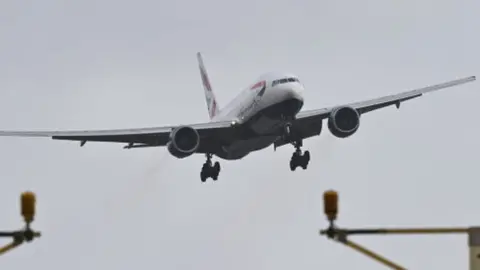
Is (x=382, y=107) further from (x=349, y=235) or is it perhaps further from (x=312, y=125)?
(x=349, y=235)

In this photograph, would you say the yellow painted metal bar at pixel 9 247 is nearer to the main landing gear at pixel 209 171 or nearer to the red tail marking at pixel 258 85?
the red tail marking at pixel 258 85

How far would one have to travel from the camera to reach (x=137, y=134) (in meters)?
70.4

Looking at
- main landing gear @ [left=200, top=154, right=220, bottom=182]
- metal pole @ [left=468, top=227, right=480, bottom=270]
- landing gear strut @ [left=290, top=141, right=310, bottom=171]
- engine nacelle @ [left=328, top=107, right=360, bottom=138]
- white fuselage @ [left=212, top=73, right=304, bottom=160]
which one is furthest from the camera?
main landing gear @ [left=200, top=154, right=220, bottom=182]

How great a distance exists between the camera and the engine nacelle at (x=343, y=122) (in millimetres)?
68875

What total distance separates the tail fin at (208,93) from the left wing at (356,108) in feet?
54.6

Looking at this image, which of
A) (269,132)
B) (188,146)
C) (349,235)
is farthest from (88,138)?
(349,235)

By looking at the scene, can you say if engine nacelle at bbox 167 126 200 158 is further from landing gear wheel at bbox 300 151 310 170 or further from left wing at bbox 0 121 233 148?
landing gear wheel at bbox 300 151 310 170

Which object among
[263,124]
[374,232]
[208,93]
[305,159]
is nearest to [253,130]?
[263,124]

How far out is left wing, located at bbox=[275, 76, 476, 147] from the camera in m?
69.1

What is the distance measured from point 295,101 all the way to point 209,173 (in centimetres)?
1019

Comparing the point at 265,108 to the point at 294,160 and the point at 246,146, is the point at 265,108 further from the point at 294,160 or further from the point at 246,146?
the point at 294,160

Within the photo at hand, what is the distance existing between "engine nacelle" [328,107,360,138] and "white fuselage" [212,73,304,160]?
2708 millimetres

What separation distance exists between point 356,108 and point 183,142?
1115 centimetres

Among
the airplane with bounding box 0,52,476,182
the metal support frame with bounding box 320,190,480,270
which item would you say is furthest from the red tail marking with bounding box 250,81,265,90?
the metal support frame with bounding box 320,190,480,270
